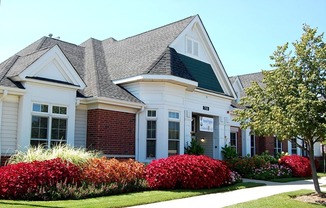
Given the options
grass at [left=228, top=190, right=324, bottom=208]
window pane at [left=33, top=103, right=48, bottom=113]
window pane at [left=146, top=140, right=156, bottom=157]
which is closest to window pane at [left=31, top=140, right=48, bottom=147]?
window pane at [left=33, top=103, right=48, bottom=113]

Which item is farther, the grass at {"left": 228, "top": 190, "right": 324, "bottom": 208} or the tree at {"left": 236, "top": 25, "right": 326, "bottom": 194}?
the tree at {"left": 236, "top": 25, "right": 326, "bottom": 194}

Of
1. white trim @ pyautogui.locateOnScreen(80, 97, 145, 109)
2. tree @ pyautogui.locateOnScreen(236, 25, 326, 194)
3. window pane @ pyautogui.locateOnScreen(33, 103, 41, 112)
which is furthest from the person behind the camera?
white trim @ pyautogui.locateOnScreen(80, 97, 145, 109)

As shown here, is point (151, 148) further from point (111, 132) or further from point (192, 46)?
point (192, 46)

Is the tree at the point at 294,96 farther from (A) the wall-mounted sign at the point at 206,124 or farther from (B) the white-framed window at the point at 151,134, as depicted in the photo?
(A) the wall-mounted sign at the point at 206,124

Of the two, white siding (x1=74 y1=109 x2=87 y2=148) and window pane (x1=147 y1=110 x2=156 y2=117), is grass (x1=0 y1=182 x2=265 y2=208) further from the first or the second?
window pane (x1=147 y1=110 x2=156 y2=117)

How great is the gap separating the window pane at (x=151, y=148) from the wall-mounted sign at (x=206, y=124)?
451 centimetres

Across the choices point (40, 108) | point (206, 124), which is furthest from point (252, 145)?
point (40, 108)

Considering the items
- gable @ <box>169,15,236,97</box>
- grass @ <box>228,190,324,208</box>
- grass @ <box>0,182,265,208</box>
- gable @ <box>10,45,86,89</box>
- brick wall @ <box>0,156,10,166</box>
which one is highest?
gable @ <box>169,15,236,97</box>

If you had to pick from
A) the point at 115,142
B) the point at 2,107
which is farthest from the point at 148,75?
the point at 2,107

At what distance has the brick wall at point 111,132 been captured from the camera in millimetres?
15680

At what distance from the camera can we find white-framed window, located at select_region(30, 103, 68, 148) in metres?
14.1

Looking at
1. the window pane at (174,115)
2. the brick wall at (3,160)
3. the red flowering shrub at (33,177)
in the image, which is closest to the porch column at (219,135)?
the window pane at (174,115)

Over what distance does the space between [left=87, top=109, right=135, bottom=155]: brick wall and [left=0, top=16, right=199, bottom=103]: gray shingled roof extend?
34.1 inches

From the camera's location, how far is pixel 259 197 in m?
11.9
